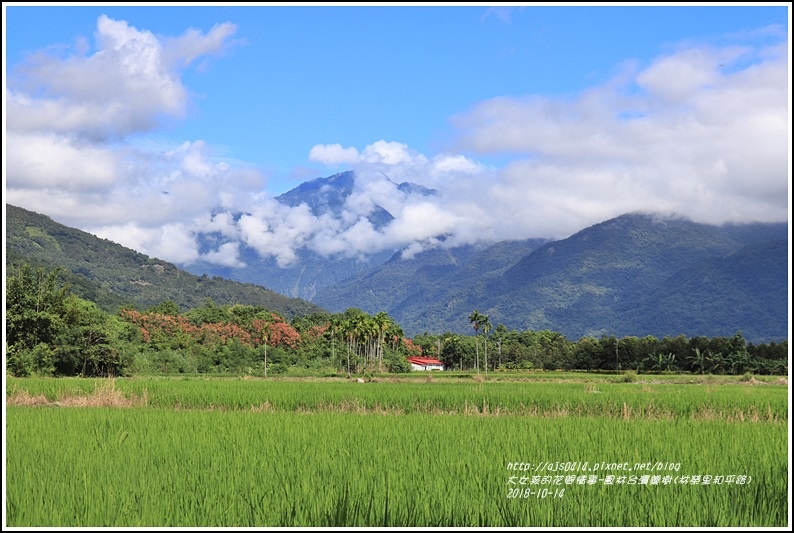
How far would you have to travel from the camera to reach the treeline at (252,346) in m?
37.5

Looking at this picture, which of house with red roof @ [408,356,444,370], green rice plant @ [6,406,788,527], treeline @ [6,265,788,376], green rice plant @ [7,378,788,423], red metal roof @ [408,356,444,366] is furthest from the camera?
red metal roof @ [408,356,444,366]

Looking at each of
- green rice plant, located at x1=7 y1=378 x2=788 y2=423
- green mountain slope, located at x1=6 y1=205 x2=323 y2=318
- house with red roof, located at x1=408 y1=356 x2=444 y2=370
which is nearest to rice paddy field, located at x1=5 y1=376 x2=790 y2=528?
green rice plant, located at x1=7 y1=378 x2=788 y2=423

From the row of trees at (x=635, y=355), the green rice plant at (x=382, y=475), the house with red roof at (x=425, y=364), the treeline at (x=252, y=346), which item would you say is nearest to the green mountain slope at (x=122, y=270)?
the house with red roof at (x=425, y=364)

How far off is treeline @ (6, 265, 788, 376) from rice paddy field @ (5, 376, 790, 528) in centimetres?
2706

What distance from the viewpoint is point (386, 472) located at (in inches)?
271

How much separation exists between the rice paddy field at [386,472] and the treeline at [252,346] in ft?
88.8

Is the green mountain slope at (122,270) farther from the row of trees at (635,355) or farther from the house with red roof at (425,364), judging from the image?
the row of trees at (635,355)

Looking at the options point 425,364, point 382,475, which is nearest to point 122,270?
point 425,364

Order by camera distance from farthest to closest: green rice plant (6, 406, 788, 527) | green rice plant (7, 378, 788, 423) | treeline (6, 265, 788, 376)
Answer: treeline (6, 265, 788, 376) → green rice plant (7, 378, 788, 423) → green rice plant (6, 406, 788, 527)

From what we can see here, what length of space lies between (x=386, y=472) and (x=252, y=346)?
196 feet

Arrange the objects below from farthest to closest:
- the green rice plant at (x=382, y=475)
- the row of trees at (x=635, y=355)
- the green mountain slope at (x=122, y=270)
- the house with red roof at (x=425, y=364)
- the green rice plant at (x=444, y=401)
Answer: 1. the green mountain slope at (x=122, y=270)
2. the house with red roof at (x=425, y=364)
3. the row of trees at (x=635, y=355)
4. the green rice plant at (x=444, y=401)
5. the green rice plant at (x=382, y=475)

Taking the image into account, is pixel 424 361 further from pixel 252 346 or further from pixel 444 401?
pixel 444 401

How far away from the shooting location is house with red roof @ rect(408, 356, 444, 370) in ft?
291

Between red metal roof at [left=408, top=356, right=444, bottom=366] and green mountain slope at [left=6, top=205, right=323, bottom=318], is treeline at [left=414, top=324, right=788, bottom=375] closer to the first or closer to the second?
red metal roof at [left=408, top=356, right=444, bottom=366]
